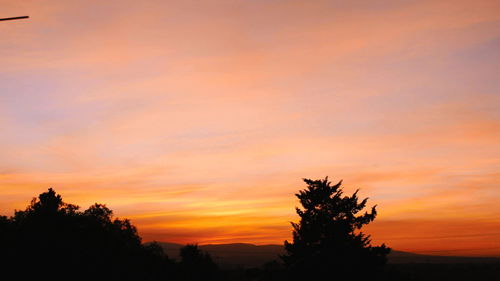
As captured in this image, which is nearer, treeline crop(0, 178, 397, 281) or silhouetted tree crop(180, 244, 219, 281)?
treeline crop(0, 178, 397, 281)

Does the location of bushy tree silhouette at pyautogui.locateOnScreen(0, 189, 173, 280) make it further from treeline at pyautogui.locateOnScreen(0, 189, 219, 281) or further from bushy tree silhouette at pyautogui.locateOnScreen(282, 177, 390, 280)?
bushy tree silhouette at pyautogui.locateOnScreen(282, 177, 390, 280)

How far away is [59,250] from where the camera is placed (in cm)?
5538

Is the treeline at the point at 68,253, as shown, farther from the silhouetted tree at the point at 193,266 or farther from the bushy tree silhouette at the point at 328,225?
the bushy tree silhouette at the point at 328,225

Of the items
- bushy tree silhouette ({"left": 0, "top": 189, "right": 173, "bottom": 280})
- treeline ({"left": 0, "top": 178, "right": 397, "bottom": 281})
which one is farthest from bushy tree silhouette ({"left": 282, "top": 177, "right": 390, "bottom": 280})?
bushy tree silhouette ({"left": 0, "top": 189, "right": 173, "bottom": 280})

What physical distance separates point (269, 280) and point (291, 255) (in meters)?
10.2

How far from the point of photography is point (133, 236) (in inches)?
3740

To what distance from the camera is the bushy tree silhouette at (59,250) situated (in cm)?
5203

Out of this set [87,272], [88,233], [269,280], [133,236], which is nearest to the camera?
[269,280]

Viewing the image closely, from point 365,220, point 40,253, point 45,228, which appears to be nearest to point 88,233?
point 45,228

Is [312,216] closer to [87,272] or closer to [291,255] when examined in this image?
[291,255]

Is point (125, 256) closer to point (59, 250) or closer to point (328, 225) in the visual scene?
point (59, 250)

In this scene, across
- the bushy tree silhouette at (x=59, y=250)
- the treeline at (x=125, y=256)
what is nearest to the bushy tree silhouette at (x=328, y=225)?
the treeline at (x=125, y=256)

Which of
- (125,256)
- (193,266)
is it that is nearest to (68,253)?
(125,256)

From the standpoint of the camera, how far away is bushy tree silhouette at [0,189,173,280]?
52031 mm
